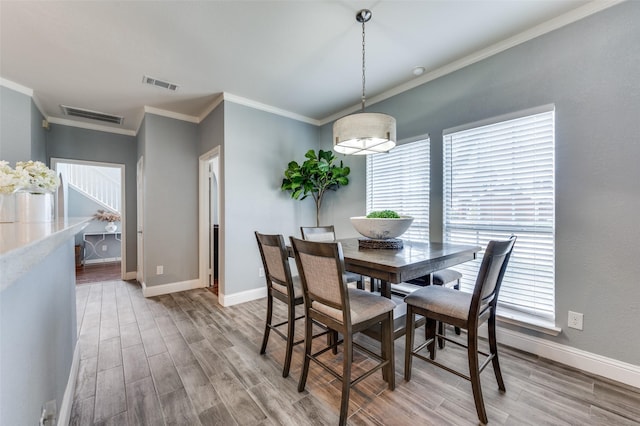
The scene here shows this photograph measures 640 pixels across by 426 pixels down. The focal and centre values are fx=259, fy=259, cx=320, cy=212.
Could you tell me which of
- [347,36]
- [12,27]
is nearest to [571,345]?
[347,36]

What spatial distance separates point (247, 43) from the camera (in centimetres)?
239

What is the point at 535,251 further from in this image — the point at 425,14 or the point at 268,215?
the point at 268,215

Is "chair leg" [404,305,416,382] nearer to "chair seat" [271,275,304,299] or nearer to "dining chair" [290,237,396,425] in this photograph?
"dining chair" [290,237,396,425]

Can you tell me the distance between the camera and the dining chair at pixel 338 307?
56.9 inches

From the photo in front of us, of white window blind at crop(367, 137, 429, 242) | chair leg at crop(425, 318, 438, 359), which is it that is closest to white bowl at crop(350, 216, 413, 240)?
chair leg at crop(425, 318, 438, 359)

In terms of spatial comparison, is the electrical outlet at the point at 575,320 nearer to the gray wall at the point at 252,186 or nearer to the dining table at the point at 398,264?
the dining table at the point at 398,264

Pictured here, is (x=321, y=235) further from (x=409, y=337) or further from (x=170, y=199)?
(x=170, y=199)

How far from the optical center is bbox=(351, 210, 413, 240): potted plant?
2002 millimetres

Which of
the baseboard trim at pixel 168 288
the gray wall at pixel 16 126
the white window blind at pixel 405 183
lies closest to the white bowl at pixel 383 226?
the white window blind at pixel 405 183

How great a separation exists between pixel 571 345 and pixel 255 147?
12.6 ft

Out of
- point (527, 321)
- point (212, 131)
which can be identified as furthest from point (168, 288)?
point (527, 321)

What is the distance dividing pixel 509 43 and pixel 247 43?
7.81ft

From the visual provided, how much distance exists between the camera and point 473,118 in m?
2.59

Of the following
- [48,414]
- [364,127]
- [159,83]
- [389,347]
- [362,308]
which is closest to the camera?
[48,414]
